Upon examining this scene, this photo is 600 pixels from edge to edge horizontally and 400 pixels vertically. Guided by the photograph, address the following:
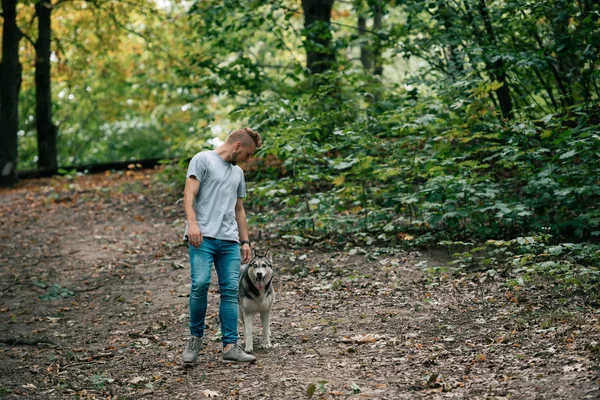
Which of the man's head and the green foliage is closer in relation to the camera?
the man's head

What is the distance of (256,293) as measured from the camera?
6.27 meters

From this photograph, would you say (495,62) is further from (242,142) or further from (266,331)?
(266,331)

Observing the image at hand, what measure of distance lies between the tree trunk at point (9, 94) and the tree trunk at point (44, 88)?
1085 mm

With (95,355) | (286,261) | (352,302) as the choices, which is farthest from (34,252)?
(352,302)

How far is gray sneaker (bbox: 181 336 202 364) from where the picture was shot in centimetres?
600

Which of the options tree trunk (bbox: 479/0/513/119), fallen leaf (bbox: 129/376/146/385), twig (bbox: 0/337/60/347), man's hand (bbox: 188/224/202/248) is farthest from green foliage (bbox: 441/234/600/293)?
twig (bbox: 0/337/60/347)

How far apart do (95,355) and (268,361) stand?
1.90 metres

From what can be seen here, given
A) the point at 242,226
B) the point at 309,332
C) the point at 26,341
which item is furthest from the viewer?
the point at 26,341

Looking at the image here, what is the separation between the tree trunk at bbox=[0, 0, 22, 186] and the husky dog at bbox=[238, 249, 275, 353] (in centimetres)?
1514

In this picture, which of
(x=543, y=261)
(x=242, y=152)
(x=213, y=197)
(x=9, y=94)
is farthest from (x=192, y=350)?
(x=9, y=94)

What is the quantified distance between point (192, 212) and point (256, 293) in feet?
3.60

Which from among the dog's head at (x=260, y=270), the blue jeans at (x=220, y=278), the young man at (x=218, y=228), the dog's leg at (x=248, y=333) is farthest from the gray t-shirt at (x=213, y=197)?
the dog's leg at (x=248, y=333)

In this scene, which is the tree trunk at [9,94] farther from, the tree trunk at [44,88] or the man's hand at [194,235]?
the man's hand at [194,235]

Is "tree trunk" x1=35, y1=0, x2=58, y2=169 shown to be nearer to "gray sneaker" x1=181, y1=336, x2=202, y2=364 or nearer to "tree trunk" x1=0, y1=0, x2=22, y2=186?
"tree trunk" x1=0, y1=0, x2=22, y2=186
